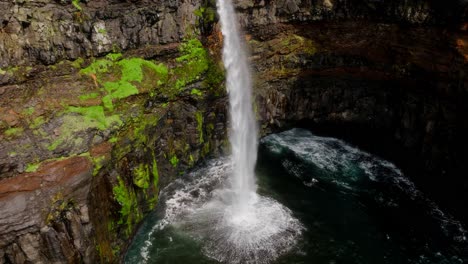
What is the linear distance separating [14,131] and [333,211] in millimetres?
13317

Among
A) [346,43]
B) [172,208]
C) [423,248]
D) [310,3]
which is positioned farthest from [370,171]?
[172,208]

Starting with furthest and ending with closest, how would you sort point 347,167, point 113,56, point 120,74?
point 347,167
point 113,56
point 120,74

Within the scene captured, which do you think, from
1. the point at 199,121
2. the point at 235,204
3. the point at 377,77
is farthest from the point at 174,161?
the point at 377,77

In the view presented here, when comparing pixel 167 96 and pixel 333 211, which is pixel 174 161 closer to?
pixel 167 96

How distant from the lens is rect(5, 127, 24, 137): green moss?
12141 mm

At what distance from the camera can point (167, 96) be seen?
16.0 meters

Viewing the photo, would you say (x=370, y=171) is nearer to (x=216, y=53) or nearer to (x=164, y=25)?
(x=216, y=53)

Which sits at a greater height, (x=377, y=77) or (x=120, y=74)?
(x=120, y=74)

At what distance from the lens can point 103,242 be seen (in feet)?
40.9

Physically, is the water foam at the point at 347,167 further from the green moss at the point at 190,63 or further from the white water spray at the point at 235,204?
the green moss at the point at 190,63

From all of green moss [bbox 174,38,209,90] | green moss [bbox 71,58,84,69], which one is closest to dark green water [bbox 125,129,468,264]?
green moss [bbox 174,38,209,90]

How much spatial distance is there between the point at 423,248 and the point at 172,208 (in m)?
10.7

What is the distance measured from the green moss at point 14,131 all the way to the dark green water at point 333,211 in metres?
5.92

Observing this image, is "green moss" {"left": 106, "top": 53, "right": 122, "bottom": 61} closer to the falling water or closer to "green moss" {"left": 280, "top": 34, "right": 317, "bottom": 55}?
the falling water
